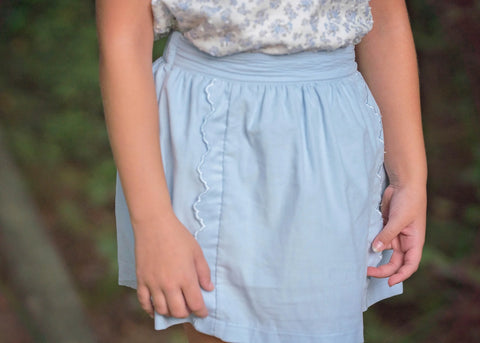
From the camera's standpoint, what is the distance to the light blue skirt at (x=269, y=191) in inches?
38.8

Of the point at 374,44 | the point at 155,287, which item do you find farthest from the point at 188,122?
the point at 374,44

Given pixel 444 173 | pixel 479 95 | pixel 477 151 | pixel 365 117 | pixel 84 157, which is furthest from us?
pixel 84 157

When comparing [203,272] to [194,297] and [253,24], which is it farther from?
[253,24]

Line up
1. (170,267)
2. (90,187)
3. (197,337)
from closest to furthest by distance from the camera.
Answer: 1. (170,267)
2. (197,337)
3. (90,187)

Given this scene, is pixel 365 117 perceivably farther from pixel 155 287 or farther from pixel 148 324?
pixel 148 324

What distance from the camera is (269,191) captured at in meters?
0.98

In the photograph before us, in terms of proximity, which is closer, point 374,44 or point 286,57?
point 286,57

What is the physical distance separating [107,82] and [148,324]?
81.6 inches

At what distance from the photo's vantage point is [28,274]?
2.37 metres

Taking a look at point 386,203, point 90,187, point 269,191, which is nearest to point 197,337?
point 269,191

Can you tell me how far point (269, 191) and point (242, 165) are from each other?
52mm

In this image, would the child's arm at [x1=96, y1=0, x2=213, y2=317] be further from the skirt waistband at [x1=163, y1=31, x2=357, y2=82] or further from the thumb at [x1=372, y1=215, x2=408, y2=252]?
the thumb at [x1=372, y1=215, x2=408, y2=252]

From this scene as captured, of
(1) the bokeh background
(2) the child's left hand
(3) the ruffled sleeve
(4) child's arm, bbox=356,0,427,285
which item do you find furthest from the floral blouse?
(1) the bokeh background

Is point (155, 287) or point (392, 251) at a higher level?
point (155, 287)
